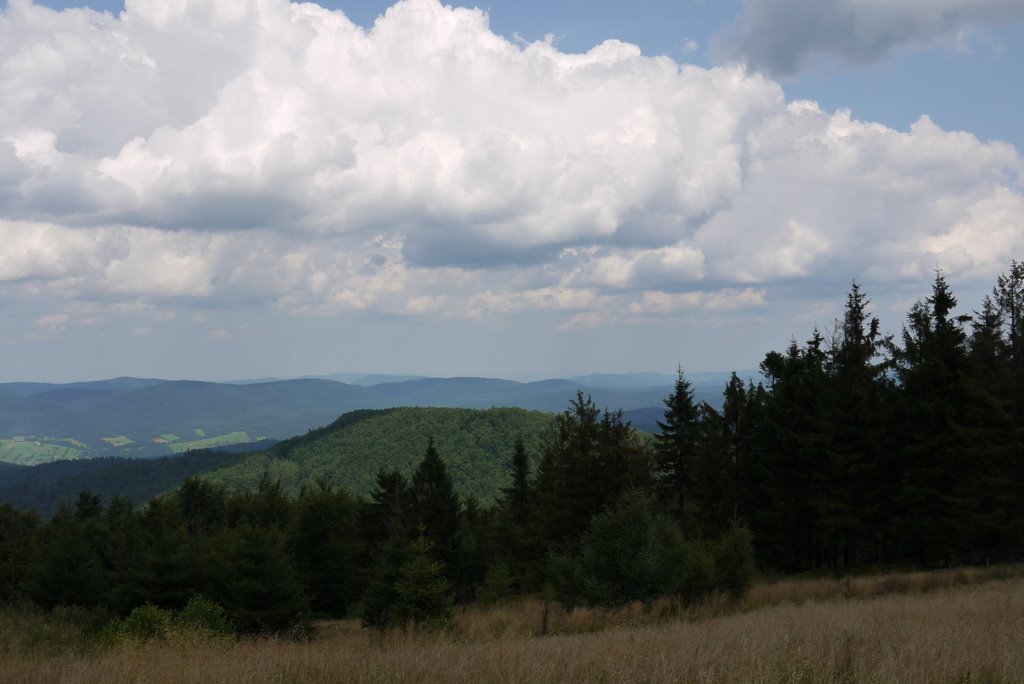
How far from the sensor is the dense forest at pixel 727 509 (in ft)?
74.9

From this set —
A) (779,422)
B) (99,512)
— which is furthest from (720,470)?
(99,512)

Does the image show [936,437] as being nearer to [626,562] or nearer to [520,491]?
[626,562]

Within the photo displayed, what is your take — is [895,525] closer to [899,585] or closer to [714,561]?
[899,585]

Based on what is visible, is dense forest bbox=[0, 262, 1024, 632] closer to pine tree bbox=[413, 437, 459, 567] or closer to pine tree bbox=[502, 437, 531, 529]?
pine tree bbox=[502, 437, 531, 529]

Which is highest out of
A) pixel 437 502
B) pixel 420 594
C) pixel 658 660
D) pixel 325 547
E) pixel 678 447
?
pixel 658 660

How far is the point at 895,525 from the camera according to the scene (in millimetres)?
32344

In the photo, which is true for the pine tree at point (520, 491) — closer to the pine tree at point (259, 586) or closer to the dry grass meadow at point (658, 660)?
the pine tree at point (259, 586)

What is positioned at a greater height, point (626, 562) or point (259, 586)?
point (626, 562)

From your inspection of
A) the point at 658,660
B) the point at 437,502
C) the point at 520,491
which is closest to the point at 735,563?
the point at 658,660

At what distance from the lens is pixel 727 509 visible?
40.4m

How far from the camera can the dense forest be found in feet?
74.9

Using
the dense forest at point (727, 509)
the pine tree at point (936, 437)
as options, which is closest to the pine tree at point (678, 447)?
the dense forest at point (727, 509)

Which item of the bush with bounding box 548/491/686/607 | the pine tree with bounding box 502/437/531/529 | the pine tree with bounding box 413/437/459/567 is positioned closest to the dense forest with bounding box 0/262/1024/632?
the bush with bounding box 548/491/686/607

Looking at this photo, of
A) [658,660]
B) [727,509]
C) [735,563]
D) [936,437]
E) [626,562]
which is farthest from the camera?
[727,509]
